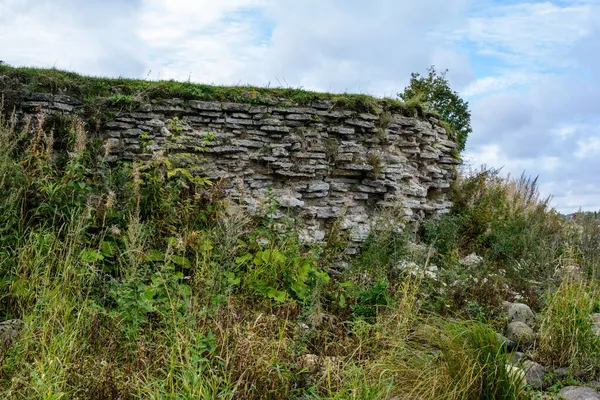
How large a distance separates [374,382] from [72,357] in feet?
7.67

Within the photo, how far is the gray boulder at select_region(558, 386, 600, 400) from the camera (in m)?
4.56

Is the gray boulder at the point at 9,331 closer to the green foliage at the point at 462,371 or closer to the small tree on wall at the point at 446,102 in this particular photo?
the green foliage at the point at 462,371

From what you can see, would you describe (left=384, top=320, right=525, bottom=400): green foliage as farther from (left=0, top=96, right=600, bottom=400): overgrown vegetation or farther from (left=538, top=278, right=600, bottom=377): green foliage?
(left=538, top=278, right=600, bottom=377): green foliage

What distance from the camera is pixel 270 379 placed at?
3996mm

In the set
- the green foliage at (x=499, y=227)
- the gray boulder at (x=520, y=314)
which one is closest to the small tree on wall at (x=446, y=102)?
the green foliage at (x=499, y=227)

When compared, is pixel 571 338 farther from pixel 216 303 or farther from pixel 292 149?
pixel 292 149

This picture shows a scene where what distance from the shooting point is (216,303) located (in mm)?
4793

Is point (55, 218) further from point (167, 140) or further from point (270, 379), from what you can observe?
point (270, 379)

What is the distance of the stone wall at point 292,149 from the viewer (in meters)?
8.32

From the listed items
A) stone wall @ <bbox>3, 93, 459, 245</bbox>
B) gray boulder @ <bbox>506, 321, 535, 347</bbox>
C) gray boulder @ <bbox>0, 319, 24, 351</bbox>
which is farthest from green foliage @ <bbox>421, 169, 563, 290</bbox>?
gray boulder @ <bbox>0, 319, 24, 351</bbox>

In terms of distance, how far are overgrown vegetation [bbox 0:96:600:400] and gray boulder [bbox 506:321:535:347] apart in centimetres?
24

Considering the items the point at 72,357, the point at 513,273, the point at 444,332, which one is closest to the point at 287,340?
the point at 444,332

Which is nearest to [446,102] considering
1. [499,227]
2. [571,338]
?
[499,227]

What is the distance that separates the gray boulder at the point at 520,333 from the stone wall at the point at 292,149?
3449 mm
